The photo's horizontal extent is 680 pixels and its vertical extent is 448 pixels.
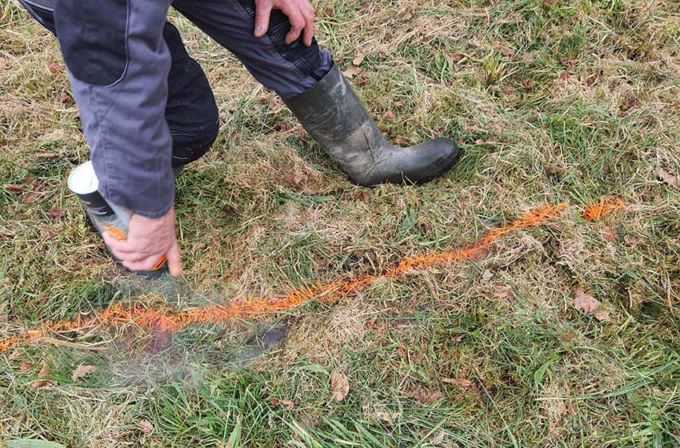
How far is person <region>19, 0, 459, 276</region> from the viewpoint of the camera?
1.21 metres

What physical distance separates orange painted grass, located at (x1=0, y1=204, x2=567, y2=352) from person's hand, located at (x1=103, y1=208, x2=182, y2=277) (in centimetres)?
92

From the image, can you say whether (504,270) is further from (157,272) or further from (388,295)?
(157,272)

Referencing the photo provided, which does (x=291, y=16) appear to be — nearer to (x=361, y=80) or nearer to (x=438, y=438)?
(x=361, y=80)

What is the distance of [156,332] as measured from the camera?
2365mm

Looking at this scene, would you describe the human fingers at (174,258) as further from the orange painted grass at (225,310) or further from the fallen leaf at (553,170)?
the fallen leaf at (553,170)

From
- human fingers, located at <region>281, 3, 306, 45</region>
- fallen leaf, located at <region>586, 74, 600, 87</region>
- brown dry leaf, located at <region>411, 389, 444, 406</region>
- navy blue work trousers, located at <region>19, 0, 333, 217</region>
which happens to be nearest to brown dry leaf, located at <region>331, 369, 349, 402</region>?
brown dry leaf, located at <region>411, 389, 444, 406</region>

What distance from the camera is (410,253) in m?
2.52

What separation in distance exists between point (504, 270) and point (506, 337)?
0.34m

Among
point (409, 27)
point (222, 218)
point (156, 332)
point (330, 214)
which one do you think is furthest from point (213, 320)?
point (409, 27)

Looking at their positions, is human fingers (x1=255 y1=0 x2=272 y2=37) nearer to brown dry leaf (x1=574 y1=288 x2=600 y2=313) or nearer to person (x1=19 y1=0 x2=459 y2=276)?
person (x1=19 y1=0 x2=459 y2=276)

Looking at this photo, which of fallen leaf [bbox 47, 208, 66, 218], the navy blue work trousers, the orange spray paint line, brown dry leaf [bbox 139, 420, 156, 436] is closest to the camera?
the navy blue work trousers

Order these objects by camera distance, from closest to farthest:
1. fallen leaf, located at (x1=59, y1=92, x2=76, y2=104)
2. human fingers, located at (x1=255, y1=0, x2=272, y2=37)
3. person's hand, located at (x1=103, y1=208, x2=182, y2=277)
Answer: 1. person's hand, located at (x1=103, y1=208, x2=182, y2=277)
2. human fingers, located at (x1=255, y1=0, x2=272, y2=37)
3. fallen leaf, located at (x1=59, y1=92, x2=76, y2=104)

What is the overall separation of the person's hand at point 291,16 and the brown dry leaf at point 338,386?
4.40 ft

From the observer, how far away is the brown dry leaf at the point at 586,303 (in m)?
2.29
